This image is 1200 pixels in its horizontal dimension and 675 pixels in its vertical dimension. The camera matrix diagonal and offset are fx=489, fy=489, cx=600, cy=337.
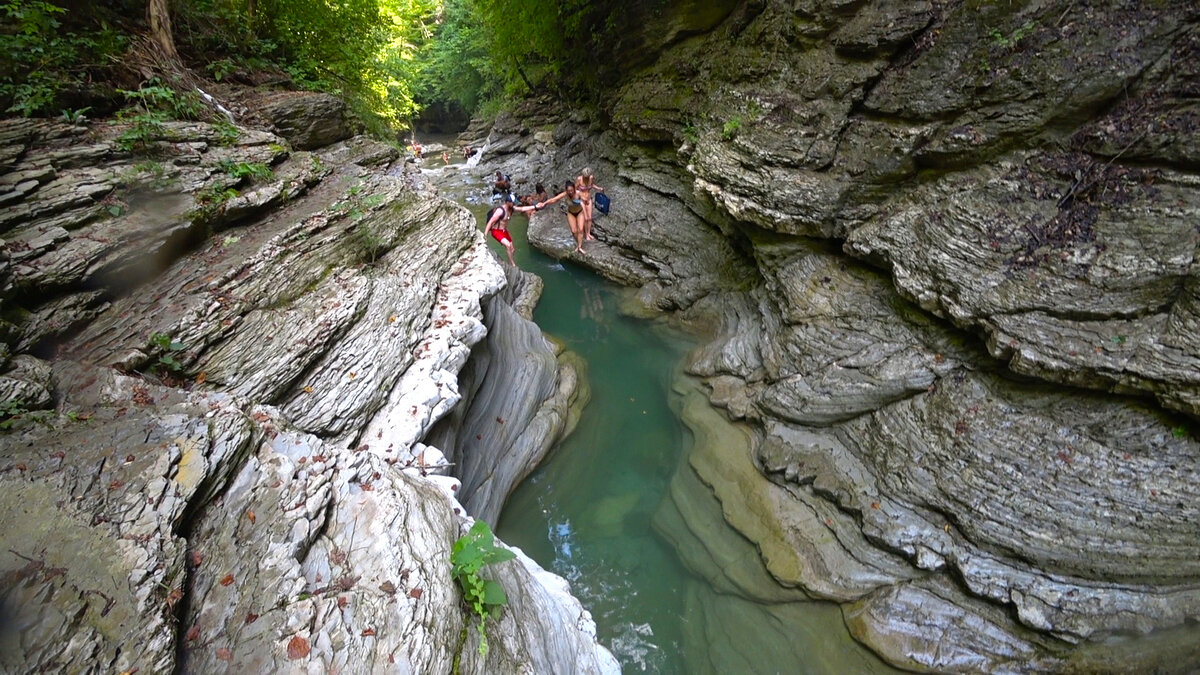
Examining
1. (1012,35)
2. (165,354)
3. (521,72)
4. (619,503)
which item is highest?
(1012,35)

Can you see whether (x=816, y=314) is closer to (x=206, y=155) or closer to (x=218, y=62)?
(x=206, y=155)

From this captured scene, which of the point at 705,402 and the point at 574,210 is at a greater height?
the point at 574,210

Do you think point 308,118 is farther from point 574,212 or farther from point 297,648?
point 297,648

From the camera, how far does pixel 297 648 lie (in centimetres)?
251

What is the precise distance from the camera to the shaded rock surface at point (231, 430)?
7.94 feet

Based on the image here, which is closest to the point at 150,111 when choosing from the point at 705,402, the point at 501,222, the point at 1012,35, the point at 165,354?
the point at 165,354

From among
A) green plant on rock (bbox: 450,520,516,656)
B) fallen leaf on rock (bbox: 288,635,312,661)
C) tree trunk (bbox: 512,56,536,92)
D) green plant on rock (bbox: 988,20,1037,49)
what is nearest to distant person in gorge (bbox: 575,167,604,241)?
green plant on rock (bbox: 988,20,1037,49)

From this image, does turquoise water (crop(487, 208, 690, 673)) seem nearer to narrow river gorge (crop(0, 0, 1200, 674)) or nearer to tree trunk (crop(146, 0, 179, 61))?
narrow river gorge (crop(0, 0, 1200, 674))

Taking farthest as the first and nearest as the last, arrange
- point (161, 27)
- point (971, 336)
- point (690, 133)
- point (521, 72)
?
point (521, 72), point (690, 133), point (161, 27), point (971, 336)

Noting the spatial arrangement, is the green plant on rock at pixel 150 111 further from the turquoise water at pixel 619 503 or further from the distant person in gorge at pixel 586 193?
the distant person in gorge at pixel 586 193

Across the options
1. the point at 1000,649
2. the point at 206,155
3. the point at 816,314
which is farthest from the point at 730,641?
the point at 206,155

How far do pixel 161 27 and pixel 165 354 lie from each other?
19.5 ft

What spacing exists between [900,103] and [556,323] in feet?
23.1

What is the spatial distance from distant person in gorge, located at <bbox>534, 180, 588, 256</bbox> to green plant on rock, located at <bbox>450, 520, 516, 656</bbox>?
30.0 ft
